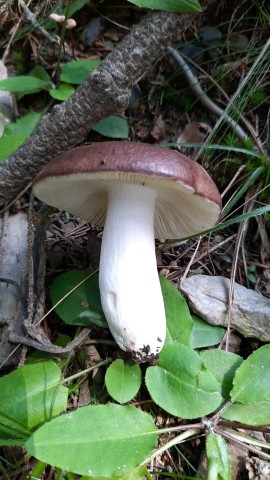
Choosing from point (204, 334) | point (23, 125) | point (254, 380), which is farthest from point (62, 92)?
point (254, 380)

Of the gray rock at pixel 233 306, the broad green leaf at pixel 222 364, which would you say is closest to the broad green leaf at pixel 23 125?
the gray rock at pixel 233 306

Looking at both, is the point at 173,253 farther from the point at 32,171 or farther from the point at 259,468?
A: the point at 259,468

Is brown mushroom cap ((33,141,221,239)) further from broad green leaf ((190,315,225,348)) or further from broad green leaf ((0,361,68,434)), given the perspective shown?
broad green leaf ((0,361,68,434))

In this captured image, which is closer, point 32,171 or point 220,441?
point 220,441

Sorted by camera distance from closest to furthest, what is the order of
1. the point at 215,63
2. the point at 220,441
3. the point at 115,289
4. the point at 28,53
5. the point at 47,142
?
the point at 220,441, the point at 115,289, the point at 47,142, the point at 215,63, the point at 28,53

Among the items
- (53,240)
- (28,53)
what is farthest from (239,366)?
(28,53)

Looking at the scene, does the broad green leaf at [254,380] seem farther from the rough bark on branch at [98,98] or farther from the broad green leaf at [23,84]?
the broad green leaf at [23,84]

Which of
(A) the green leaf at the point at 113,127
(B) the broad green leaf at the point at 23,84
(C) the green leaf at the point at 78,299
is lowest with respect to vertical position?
(C) the green leaf at the point at 78,299
